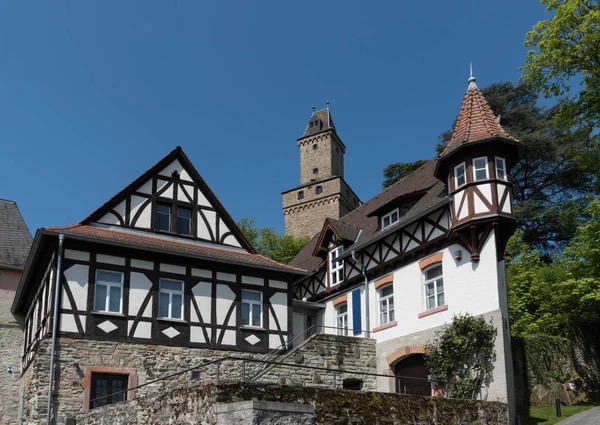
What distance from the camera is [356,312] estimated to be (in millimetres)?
24719

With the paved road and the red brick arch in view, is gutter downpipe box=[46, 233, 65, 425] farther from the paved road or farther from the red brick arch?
the paved road

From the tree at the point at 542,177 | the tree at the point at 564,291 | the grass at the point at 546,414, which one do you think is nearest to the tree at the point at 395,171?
the tree at the point at 542,177

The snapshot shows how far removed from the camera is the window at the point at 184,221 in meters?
23.0

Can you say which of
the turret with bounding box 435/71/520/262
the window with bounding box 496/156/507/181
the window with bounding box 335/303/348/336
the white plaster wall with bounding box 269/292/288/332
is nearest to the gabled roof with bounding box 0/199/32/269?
the white plaster wall with bounding box 269/292/288/332

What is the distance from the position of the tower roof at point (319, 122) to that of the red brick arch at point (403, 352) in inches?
1868

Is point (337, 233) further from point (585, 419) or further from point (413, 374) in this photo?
point (585, 419)

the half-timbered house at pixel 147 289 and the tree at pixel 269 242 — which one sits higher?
the tree at pixel 269 242

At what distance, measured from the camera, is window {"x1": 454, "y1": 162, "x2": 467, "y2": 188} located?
20.3 metres

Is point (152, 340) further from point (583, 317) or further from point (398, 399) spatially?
point (583, 317)

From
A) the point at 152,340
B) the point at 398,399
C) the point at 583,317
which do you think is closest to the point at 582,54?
the point at 583,317

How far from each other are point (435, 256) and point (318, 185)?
4530 centimetres

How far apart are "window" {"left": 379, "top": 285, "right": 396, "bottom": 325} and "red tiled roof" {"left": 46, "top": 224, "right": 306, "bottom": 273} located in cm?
321

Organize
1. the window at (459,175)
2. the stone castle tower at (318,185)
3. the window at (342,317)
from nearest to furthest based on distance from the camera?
the window at (459,175) → the window at (342,317) → the stone castle tower at (318,185)

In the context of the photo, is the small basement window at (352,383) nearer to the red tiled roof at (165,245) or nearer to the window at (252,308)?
the window at (252,308)
